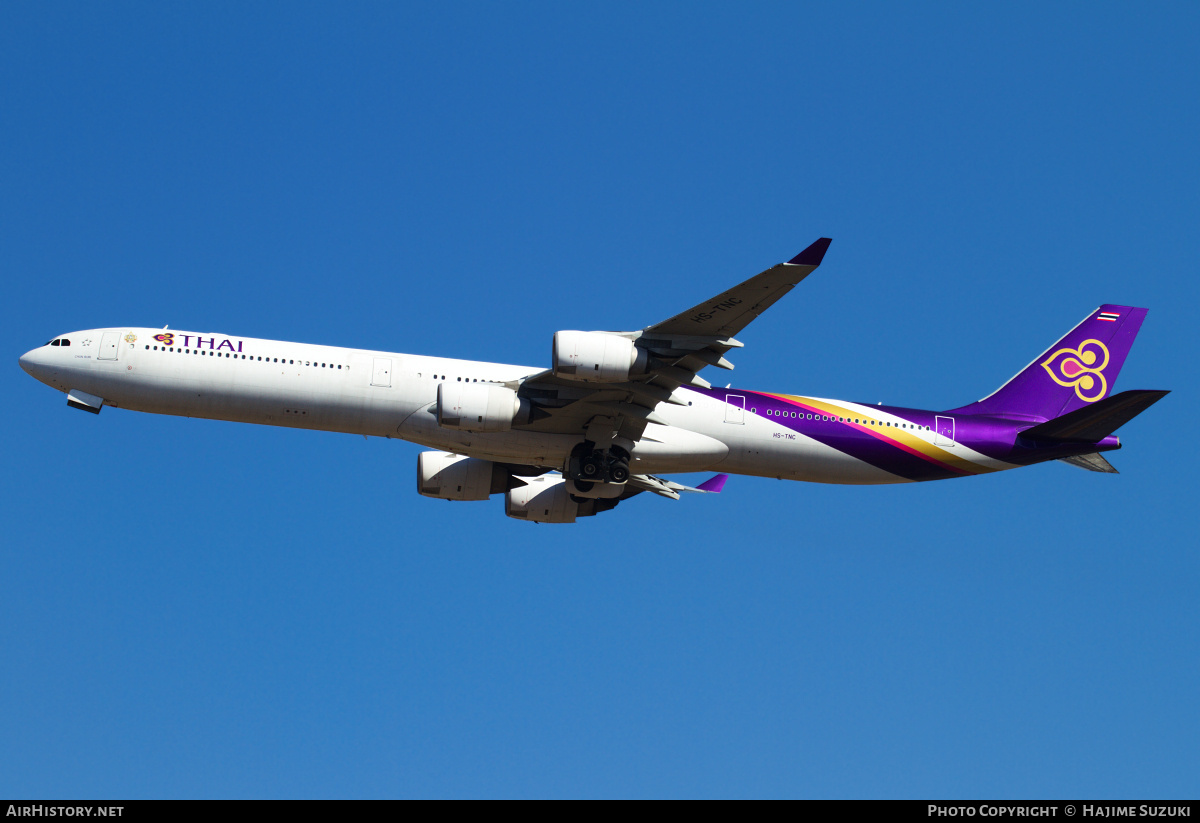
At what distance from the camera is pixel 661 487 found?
134 feet

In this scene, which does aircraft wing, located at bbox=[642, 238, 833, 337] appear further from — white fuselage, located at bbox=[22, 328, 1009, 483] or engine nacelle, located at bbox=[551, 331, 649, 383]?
white fuselage, located at bbox=[22, 328, 1009, 483]

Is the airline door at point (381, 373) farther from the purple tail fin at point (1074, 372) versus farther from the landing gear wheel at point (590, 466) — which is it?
the purple tail fin at point (1074, 372)

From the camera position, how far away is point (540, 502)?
39.4 m

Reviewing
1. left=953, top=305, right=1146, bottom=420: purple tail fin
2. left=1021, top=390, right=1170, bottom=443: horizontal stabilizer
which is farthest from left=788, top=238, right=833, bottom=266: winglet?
left=953, top=305, right=1146, bottom=420: purple tail fin

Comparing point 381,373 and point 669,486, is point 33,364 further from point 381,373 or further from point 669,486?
point 669,486

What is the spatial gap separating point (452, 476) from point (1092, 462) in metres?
21.0

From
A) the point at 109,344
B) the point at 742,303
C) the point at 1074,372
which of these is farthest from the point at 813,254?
the point at 109,344

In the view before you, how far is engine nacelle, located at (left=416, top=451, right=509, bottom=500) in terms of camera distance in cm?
3853

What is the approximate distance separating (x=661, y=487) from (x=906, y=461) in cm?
882

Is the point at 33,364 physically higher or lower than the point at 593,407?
higher

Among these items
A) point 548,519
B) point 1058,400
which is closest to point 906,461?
point 1058,400

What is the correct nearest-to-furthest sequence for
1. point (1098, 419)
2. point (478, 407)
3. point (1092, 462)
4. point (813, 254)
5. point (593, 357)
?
point (813, 254) < point (593, 357) < point (478, 407) < point (1098, 419) < point (1092, 462)

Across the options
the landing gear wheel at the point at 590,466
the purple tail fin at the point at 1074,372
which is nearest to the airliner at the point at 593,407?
the landing gear wheel at the point at 590,466
